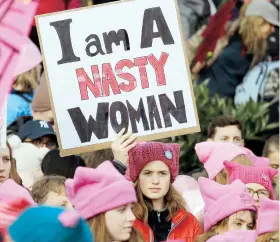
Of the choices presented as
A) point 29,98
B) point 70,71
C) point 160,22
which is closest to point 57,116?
point 70,71

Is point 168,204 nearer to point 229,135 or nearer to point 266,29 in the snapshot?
point 229,135

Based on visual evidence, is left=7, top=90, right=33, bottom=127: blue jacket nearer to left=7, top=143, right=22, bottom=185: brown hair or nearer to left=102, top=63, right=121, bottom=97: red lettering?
left=7, top=143, right=22, bottom=185: brown hair

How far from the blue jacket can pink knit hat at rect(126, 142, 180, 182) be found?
107 inches

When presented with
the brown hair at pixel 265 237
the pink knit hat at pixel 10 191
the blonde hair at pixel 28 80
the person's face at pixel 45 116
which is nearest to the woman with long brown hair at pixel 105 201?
the pink knit hat at pixel 10 191

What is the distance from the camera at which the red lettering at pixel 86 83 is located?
9.02 metres

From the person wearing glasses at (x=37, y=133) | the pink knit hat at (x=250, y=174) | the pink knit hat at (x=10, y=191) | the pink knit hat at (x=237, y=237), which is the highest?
the person wearing glasses at (x=37, y=133)

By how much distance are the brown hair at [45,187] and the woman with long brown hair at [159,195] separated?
0.40 metres

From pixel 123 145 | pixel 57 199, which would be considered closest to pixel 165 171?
pixel 123 145

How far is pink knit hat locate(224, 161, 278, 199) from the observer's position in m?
9.37

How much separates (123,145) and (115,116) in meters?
0.30

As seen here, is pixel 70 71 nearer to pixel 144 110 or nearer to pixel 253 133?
pixel 144 110

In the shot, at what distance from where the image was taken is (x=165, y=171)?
28.8ft

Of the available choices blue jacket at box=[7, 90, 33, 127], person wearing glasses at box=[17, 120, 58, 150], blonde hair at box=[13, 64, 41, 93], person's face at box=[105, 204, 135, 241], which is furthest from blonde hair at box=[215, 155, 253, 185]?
blonde hair at box=[13, 64, 41, 93]

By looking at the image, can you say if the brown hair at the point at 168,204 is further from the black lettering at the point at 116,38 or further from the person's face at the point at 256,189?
the black lettering at the point at 116,38
